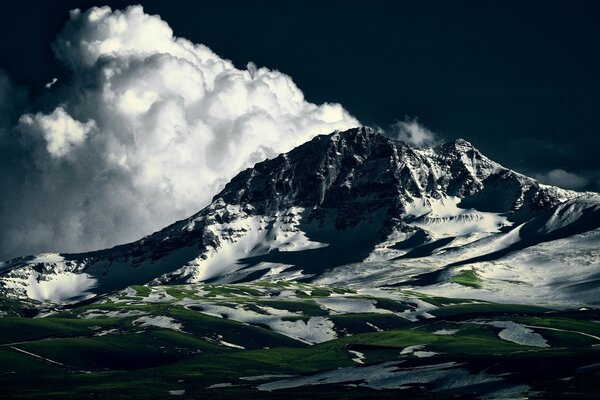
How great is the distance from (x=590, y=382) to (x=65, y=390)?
112455mm

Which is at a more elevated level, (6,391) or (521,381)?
(6,391)

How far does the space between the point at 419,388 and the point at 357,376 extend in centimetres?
3075

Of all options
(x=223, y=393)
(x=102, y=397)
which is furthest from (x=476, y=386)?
(x=102, y=397)

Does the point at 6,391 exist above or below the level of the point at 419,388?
above

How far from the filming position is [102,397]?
588 ft

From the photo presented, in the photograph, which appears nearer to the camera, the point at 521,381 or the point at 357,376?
the point at 521,381

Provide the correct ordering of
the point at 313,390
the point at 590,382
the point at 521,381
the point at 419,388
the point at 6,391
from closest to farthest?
the point at 590,382
the point at 521,381
the point at 419,388
the point at 313,390
the point at 6,391

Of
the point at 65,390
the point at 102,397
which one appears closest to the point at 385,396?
the point at 102,397

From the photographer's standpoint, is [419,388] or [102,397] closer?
[419,388]

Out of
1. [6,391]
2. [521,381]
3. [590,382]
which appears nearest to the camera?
[590,382]

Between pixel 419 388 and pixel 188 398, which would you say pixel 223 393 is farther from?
pixel 419 388

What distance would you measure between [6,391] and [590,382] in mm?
121792

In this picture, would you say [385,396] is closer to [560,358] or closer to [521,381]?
[521,381]

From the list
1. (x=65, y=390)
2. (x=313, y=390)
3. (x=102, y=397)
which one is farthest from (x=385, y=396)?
(x=65, y=390)
